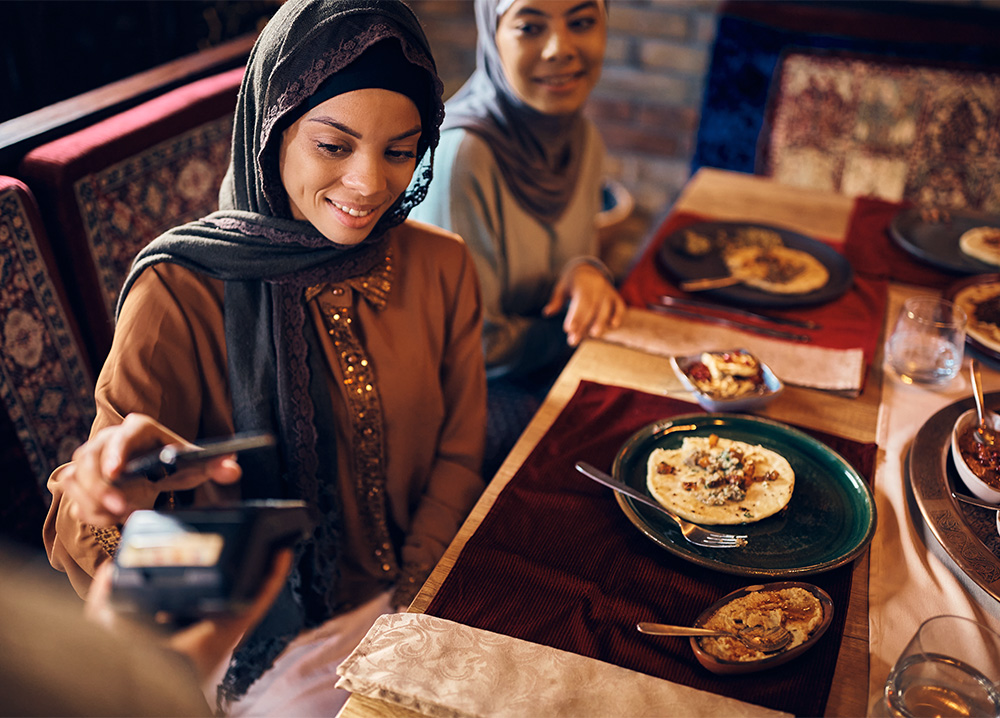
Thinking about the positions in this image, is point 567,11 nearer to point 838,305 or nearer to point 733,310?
point 733,310

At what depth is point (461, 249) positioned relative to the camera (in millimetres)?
1277

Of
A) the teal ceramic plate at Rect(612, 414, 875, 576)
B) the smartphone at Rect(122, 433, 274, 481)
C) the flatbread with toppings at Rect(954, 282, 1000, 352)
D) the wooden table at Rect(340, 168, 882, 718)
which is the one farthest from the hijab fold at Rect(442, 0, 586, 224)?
the smartphone at Rect(122, 433, 274, 481)

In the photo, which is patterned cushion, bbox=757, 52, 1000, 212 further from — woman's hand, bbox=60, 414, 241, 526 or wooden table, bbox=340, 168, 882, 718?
woman's hand, bbox=60, 414, 241, 526

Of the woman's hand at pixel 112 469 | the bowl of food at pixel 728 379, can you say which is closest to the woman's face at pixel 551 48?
the bowl of food at pixel 728 379

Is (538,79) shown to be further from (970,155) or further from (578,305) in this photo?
(970,155)

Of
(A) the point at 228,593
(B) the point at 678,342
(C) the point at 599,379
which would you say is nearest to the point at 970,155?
(B) the point at 678,342

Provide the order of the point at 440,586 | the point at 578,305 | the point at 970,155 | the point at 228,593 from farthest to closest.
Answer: the point at 970,155, the point at 578,305, the point at 440,586, the point at 228,593

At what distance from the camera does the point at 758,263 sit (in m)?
1.58

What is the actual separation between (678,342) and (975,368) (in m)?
0.46

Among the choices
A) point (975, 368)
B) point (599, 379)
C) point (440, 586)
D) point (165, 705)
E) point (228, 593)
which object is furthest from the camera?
point (599, 379)

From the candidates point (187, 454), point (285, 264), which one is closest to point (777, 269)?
point (285, 264)

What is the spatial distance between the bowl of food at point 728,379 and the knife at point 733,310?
0.20 metres

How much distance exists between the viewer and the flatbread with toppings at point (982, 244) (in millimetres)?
1623

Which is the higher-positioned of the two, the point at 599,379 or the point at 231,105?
the point at 231,105
